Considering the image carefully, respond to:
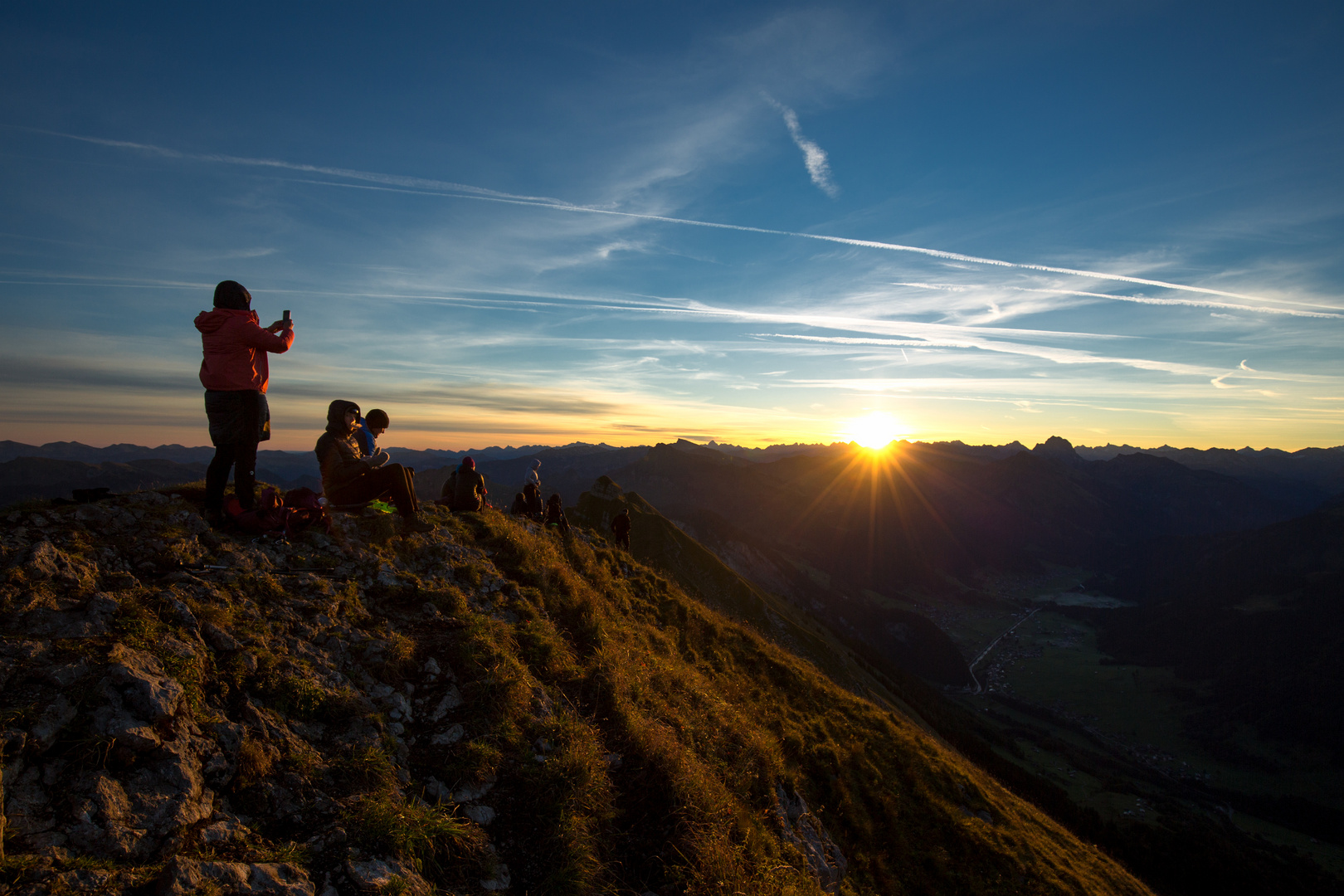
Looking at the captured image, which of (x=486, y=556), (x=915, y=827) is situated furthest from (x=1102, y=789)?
(x=486, y=556)

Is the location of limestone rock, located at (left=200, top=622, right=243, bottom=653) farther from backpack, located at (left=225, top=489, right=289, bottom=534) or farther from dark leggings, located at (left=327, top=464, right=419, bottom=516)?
dark leggings, located at (left=327, top=464, right=419, bottom=516)

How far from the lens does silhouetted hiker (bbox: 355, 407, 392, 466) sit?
11531mm

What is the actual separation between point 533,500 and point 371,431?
708 cm

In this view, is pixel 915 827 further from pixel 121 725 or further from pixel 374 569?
pixel 121 725

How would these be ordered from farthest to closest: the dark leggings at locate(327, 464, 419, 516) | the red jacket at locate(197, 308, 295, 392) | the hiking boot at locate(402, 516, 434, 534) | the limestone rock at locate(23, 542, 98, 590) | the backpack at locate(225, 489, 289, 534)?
the hiking boot at locate(402, 516, 434, 534) → the dark leggings at locate(327, 464, 419, 516) → the backpack at locate(225, 489, 289, 534) → the red jacket at locate(197, 308, 295, 392) → the limestone rock at locate(23, 542, 98, 590)

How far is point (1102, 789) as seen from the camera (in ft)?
347

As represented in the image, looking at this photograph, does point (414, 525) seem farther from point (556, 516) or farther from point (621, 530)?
point (621, 530)

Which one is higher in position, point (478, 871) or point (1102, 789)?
point (478, 871)

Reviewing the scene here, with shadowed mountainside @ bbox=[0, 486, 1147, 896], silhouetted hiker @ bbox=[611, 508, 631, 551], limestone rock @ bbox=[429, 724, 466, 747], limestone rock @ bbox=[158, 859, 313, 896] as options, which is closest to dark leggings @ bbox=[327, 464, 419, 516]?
shadowed mountainside @ bbox=[0, 486, 1147, 896]

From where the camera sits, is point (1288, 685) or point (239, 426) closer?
point (239, 426)

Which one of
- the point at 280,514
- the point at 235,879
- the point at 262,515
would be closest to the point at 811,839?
the point at 235,879

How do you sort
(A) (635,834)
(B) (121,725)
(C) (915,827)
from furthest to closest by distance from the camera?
(C) (915,827) < (A) (635,834) < (B) (121,725)

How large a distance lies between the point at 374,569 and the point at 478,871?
5.80m

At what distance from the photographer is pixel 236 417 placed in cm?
832
